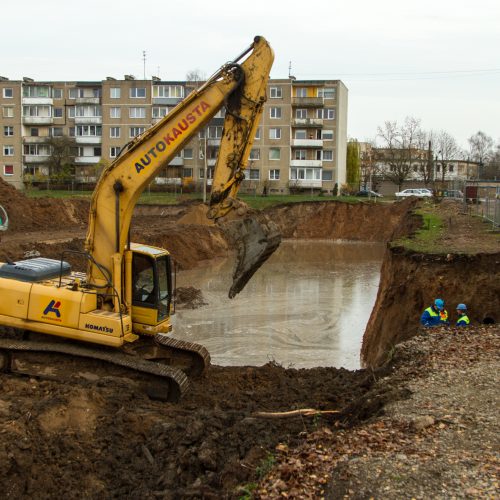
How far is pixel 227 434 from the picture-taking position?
25.9 feet

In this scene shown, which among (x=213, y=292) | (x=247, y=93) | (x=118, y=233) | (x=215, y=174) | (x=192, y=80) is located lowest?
(x=213, y=292)

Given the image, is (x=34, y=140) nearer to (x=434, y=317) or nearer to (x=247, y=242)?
(x=434, y=317)

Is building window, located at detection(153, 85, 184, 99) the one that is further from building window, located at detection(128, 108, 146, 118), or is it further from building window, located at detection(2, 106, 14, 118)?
building window, located at detection(2, 106, 14, 118)

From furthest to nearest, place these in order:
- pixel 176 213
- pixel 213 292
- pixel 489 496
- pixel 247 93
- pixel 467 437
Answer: pixel 176 213, pixel 213 292, pixel 247 93, pixel 467 437, pixel 489 496

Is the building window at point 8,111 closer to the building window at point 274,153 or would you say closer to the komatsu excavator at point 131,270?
the building window at point 274,153

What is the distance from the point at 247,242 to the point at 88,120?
6045 cm

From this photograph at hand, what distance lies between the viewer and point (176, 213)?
47812 mm

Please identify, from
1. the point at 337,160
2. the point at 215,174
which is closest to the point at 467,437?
the point at 215,174

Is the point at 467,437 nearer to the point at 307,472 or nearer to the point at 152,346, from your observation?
the point at 307,472

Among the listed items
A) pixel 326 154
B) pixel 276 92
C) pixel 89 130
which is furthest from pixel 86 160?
pixel 326 154

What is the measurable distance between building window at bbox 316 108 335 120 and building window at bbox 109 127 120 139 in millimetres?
21129

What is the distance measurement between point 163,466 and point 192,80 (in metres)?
63.4

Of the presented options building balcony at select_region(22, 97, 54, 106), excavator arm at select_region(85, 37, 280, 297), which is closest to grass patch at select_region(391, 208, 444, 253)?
excavator arm at select_region(85, 37, 280, 297)

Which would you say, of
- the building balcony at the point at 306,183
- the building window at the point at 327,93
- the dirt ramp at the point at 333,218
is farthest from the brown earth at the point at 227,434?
the building window at the point at 327,93
